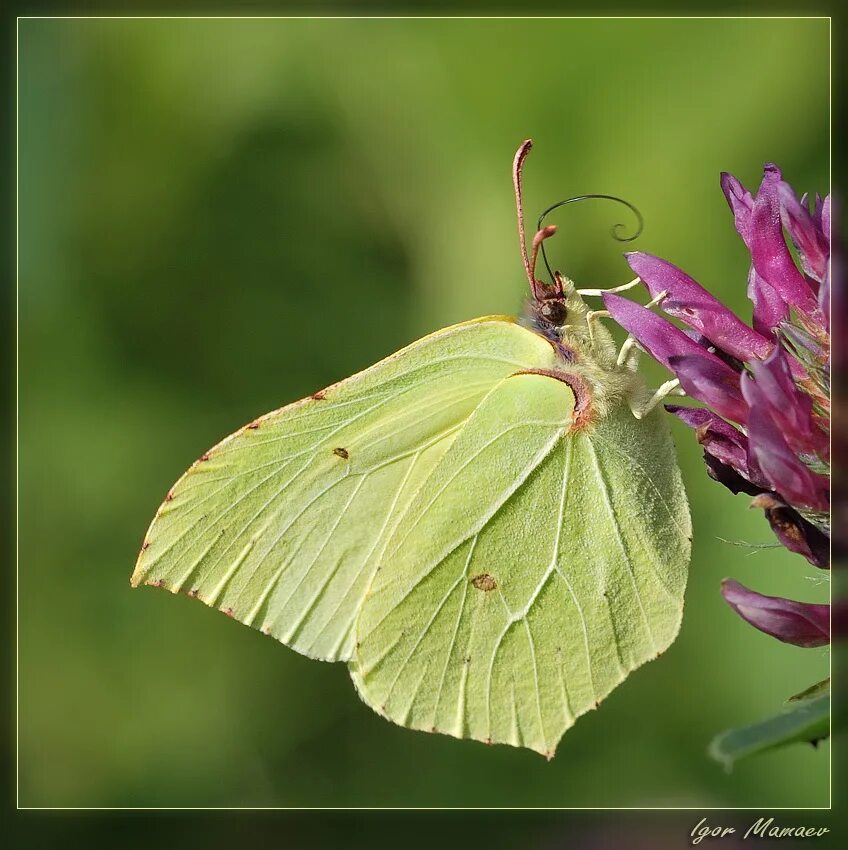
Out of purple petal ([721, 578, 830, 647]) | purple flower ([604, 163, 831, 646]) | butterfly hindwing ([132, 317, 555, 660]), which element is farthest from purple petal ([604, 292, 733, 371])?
purple petal ([721, 578, 830, 647])

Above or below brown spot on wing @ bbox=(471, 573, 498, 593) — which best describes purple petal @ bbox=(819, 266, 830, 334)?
above

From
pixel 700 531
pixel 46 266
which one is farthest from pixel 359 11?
pixel 700 531

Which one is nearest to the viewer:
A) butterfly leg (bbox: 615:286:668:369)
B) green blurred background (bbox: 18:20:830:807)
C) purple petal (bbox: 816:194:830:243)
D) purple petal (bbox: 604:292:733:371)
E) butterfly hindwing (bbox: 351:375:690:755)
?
purple petal (bbox: 816:194:830:243)

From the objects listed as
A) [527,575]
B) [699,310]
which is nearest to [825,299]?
[699,310]

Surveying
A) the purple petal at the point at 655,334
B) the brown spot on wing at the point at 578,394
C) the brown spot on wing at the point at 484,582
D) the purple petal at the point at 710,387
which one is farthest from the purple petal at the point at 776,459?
the brown spot on wing at the point at 484,582

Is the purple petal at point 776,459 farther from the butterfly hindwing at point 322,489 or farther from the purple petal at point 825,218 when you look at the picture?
the butterfly hindwing at point 322,489

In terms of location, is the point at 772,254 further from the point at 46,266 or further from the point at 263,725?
the point at 46,266

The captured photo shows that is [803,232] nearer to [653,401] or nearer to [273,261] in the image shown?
[653,401]

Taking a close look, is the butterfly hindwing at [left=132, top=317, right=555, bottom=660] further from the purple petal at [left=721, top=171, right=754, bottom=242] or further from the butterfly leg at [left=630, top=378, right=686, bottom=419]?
the purple petal at [left=721, top=171, right=754, bottom=242]
